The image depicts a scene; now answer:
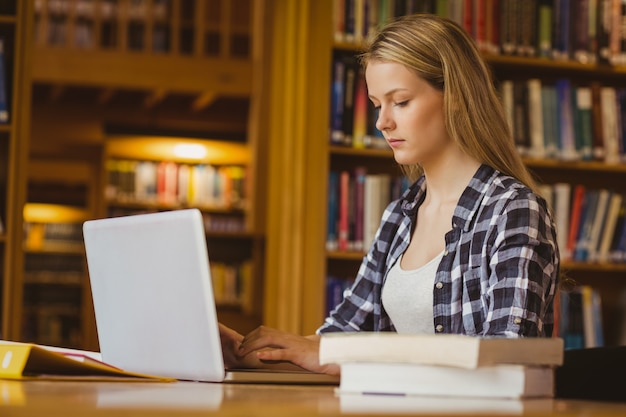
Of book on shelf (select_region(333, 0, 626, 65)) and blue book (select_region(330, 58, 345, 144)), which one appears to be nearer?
blue book (select_region(330, 58, 345, 144))

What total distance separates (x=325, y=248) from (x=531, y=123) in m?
0.90

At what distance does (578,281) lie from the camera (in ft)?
12.5

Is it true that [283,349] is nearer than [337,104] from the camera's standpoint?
Yes

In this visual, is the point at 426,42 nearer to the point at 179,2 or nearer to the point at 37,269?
the point at 179,2

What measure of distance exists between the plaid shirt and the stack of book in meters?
0.39

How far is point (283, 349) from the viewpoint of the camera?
1.58 meters

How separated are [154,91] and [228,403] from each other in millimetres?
6948

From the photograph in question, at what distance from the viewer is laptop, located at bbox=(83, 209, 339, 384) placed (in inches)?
50.1

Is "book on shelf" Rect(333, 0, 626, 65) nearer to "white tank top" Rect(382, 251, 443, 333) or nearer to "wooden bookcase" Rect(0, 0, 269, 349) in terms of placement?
"white tank top" Rect(382, 251, 443, 333)

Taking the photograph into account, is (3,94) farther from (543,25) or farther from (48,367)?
(48,367)

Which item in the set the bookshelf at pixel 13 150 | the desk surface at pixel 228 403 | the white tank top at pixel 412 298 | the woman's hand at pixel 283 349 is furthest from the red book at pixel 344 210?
the desk surface at pixel 228 403

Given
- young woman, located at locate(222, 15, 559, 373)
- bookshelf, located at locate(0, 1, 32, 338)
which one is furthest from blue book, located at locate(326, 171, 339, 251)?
young woman, located at locate(222, 15, 559, 373)

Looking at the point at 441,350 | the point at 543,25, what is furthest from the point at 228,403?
the point at 543,25

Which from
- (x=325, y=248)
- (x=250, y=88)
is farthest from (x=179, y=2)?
(x=325, y=248)
